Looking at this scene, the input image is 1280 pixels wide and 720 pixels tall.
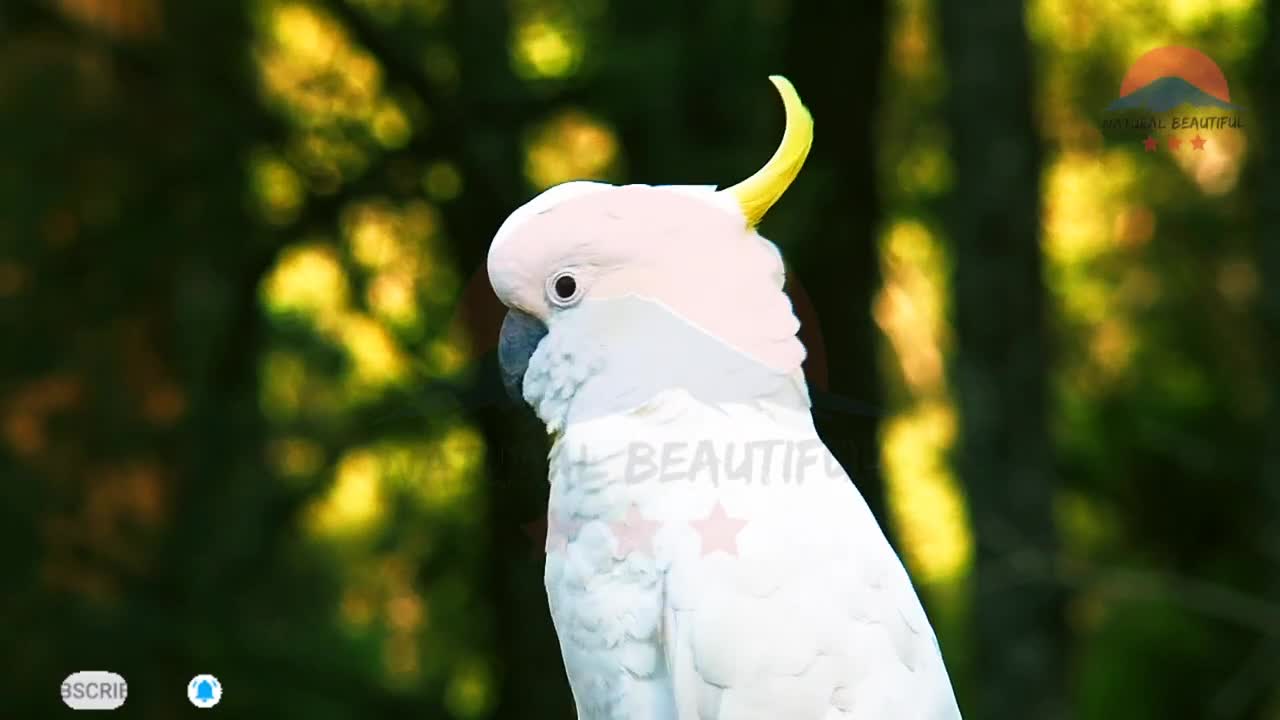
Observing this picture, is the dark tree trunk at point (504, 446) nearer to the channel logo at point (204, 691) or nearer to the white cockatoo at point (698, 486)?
the channel logo at point (204, 691)

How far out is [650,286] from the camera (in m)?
1.26

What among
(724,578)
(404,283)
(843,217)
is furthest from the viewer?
(404,283)

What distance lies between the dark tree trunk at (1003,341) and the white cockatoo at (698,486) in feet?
3.89

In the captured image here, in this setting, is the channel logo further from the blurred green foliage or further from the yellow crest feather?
the yellow crest feather

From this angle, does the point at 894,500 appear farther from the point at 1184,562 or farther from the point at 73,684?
the point at 73,684

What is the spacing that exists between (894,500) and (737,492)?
151cm

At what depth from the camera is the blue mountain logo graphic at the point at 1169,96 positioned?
2.28 m

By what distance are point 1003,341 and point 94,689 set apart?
190 cm

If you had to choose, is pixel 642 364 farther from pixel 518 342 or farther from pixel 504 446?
pixel 504 446

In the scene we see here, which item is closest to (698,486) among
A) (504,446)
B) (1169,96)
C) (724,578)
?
(724,578)

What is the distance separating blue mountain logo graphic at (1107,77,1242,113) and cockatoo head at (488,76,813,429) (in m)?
1.27

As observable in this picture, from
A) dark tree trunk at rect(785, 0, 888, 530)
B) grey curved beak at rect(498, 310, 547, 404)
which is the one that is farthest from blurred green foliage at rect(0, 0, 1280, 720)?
grey curved beak at rect(498, 310, 547, 404)

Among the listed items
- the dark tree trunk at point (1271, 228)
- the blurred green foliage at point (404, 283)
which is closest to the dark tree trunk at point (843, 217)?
the blurred green foliage at point (404, 283)

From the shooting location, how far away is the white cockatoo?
1218mm
